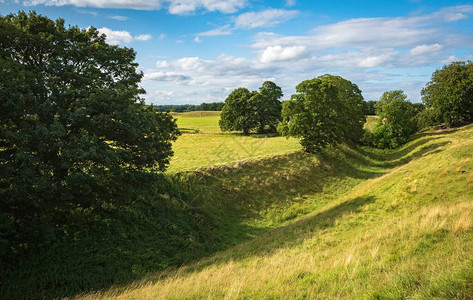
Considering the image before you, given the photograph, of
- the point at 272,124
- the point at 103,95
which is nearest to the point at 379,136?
the point at 272,124

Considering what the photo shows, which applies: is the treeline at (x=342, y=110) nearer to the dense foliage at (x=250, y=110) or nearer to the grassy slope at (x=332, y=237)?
the dense foliage at (x=250, y=110)

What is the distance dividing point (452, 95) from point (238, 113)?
1636 inches

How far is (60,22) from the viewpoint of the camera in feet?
49.7

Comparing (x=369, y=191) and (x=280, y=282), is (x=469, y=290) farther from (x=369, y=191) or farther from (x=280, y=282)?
(x=369, y=191)

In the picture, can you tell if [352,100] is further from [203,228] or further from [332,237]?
[332,237]

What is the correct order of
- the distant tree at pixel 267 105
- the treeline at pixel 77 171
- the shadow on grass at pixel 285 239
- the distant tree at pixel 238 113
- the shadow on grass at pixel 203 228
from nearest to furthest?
the treeline at pixel 77 171, the shadow on grass at pixel 203 228, the shadow on grass at pixel 285 239, the distant tree at pixel 238 113, the distant tree at pixel 267 105

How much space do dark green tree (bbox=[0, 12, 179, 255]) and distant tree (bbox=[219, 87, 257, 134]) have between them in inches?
1728

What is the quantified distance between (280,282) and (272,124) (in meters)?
56.5

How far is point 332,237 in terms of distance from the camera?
14.1 m

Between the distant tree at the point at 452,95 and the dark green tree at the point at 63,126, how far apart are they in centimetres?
5570

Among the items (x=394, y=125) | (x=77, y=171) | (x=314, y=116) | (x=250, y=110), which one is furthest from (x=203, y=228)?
(x=394, y=125)

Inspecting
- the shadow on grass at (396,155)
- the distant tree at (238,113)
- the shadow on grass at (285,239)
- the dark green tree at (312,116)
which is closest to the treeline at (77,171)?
the shadow on grass at (285,239)

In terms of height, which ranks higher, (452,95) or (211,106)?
(211,106)

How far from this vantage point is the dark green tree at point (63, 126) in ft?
38.3
